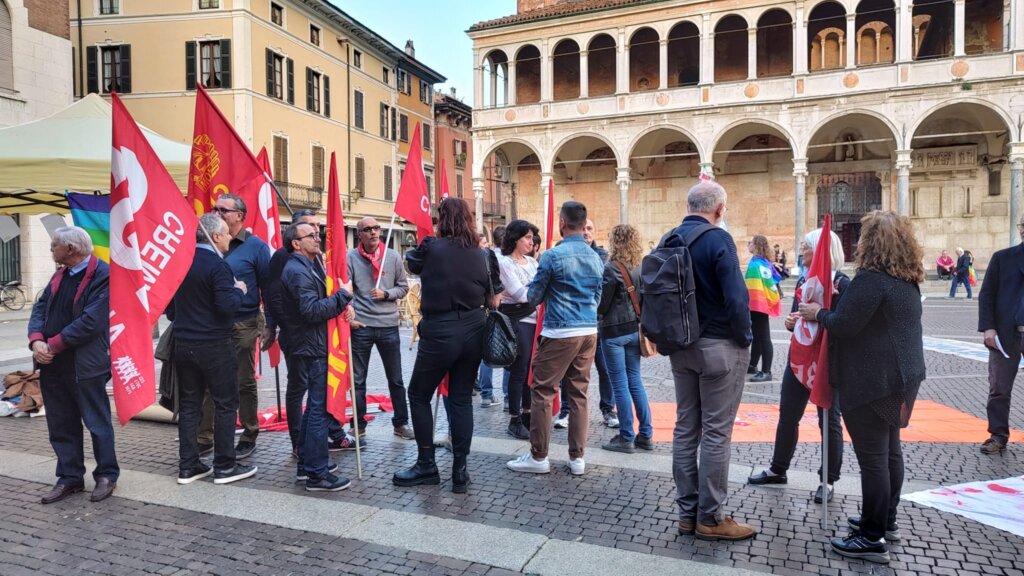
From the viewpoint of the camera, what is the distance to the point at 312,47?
103ft

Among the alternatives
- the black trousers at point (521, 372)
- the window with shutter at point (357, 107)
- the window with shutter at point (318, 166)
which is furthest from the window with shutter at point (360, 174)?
the black trousers at point (521, 372)

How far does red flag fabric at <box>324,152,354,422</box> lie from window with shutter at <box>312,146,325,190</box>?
28316mm

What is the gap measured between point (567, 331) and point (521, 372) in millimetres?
1460

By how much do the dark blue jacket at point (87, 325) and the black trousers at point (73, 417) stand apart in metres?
0.09

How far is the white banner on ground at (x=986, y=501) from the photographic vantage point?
3.84 m

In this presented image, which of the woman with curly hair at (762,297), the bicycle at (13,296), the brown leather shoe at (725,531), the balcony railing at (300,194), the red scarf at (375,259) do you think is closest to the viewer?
the brown leather shoe at (725,531)

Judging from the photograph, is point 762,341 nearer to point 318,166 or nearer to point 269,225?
point 269,225

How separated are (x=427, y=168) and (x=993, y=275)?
3888 centimetres

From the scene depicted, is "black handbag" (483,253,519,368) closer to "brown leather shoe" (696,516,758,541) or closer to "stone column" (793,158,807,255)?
"brown leather shoe" (696,516,758,541)

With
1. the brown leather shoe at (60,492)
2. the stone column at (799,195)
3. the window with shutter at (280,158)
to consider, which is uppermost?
the window with shutter at (280,158)

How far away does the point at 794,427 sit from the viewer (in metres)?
4.34

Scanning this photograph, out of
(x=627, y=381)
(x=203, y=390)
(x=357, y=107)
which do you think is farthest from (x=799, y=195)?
(x=203, y=390)

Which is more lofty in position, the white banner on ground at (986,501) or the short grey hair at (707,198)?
the short grey hair at (707,198)

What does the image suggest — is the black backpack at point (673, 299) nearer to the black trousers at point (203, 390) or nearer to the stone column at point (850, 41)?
the black trousers at point (203, 390)
